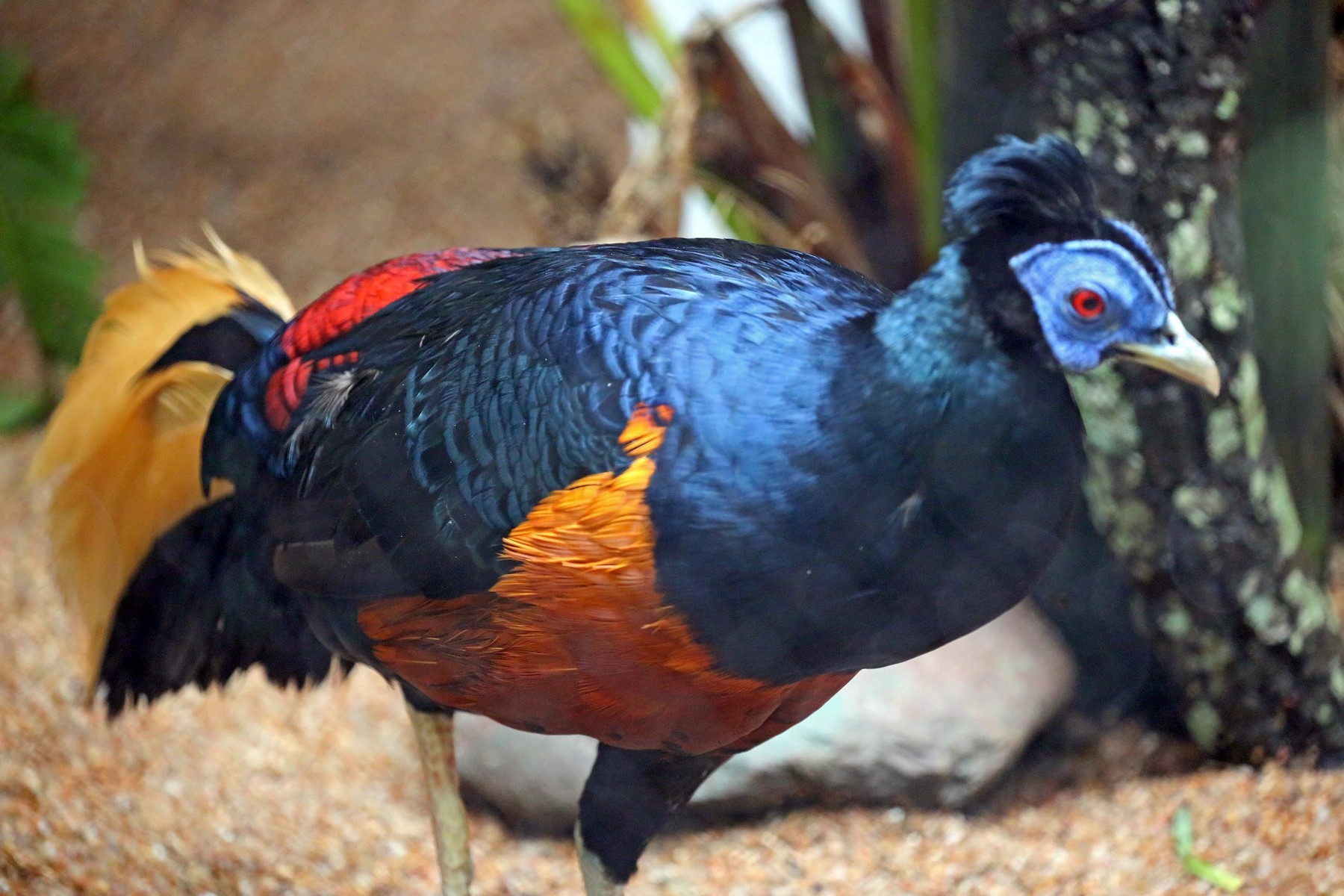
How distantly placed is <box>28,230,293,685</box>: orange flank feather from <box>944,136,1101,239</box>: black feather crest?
1.24 metres

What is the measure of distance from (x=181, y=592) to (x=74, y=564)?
0.66ft

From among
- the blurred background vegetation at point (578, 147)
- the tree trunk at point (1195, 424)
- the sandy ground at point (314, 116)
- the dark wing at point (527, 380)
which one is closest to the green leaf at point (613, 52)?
the blurred background vegetation at point (578, 147)

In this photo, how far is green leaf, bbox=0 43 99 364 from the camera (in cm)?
303

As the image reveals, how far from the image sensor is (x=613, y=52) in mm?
2738

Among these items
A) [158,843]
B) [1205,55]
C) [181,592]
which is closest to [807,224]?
[1205,55]

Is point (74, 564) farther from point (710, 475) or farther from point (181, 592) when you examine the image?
point (710, 475)

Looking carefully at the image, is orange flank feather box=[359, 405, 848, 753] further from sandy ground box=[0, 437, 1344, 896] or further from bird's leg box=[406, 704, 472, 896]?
sandy ground box=[0, 437, 1344, 896]

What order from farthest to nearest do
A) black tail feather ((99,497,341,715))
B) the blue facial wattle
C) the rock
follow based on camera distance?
1. the rock
2. black tail feather ((99,497,341,715))
3. the blue facial wattle

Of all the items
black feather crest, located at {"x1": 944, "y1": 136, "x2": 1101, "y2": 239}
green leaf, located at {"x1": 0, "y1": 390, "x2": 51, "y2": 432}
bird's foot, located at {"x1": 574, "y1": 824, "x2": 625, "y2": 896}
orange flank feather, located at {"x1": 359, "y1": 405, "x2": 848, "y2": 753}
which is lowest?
bird's foot, located at {"x1": 574, "y1": 824, "x2": 625, "y2": 896}

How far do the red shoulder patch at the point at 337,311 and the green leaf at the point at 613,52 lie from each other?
122 cm

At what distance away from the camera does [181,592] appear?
1920 millimetres

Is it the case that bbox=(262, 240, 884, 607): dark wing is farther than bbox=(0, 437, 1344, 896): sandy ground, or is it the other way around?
bbox=(0, 437, 1344, 896): sandy ground

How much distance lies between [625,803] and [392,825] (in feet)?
2.80

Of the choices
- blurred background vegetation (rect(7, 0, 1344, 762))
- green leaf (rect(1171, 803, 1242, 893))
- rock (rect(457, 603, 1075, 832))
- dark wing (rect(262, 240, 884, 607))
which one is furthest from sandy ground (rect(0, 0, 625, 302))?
green leaf (rect(1171, 803, 1242, 893))
